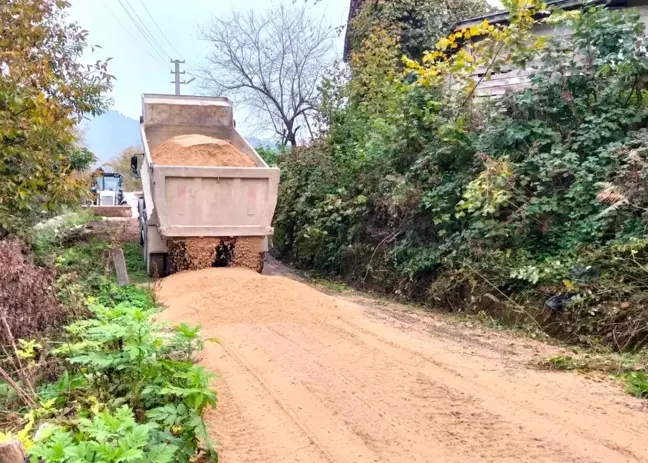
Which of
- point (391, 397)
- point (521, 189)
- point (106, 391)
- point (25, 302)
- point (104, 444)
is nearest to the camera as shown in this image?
point (104, 444)

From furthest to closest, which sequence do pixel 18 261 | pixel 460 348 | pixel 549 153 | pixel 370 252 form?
pixel 370 252
pixel 549 153
pixel 460 348
pixel 18 261

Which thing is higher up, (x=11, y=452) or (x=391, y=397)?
(x=11, y=452)

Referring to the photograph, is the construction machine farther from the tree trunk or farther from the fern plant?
the tree trunk

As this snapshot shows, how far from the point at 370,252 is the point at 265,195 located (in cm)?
269

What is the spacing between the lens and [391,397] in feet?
14.3

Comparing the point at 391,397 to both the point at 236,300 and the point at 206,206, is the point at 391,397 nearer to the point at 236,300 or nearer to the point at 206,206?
the point at 236,300

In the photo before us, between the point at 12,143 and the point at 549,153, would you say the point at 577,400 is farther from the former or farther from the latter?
the point at 12,143

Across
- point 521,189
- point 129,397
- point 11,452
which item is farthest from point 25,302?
point 521,189

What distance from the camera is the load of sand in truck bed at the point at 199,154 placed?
9.38 metres

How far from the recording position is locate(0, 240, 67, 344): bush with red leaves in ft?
15.8

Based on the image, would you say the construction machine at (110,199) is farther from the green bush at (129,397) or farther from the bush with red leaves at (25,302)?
the green bush at (129,397)

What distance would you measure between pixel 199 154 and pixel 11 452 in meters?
7.46

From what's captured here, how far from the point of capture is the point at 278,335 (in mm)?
6086

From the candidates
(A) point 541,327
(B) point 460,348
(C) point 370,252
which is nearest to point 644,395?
(B) point 460,348
